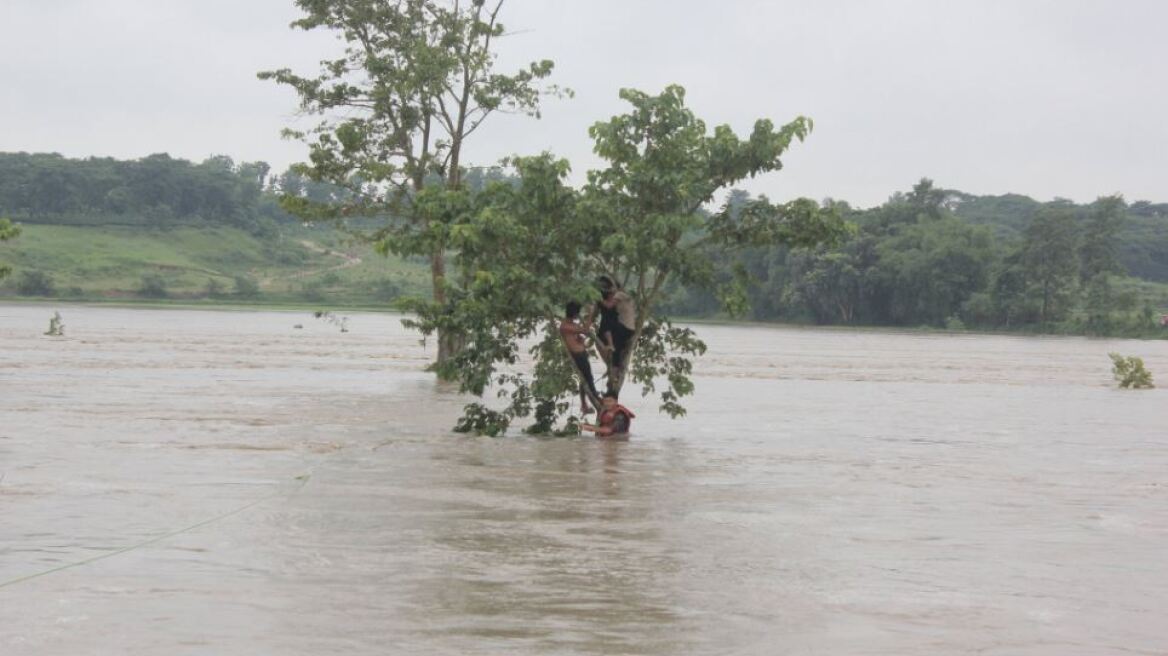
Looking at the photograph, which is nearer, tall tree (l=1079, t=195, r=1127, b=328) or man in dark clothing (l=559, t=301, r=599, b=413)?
man in dark clothing (l=559, t=301, r=599, b=413)

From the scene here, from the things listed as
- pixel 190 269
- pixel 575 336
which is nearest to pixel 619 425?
pixel 575 336

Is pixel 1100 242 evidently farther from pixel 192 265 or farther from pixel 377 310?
pixel 192 265

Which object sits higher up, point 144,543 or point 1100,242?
point 1100,242

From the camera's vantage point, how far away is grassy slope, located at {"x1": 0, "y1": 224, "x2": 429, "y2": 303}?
115 meters

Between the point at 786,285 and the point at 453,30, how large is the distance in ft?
253

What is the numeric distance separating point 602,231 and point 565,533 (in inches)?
322

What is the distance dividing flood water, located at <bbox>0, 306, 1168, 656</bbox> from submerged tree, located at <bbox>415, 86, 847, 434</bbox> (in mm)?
1087

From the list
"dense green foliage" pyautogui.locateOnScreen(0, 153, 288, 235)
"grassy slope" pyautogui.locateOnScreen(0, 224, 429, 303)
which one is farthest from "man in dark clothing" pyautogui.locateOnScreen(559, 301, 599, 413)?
"dense green foliage" pyautogui.locateOnScreen(0, 153, 288, 235)

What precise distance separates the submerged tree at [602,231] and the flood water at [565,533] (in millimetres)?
1087

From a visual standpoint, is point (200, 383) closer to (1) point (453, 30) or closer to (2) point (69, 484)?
(1) point (453, 30)

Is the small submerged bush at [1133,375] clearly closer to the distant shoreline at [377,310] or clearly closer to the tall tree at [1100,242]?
the distant shoreline at [377,310]

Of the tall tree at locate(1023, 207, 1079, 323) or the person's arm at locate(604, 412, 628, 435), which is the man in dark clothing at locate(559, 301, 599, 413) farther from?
the tall tree at locate(1023, 207, 1079, 323)

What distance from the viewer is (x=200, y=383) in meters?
29.0

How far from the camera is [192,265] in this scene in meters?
123
